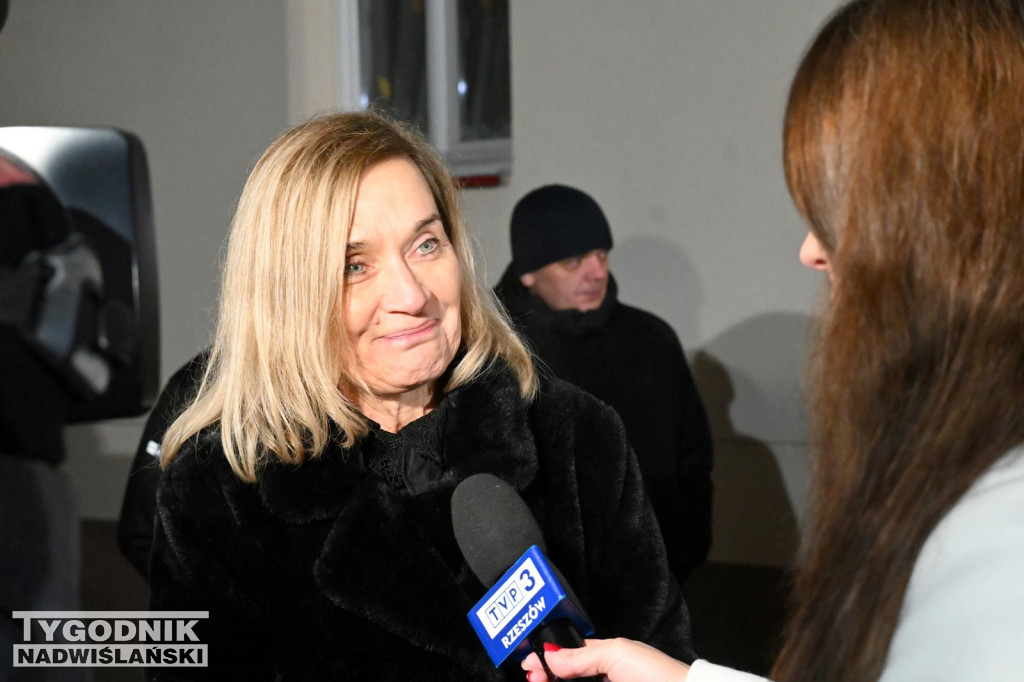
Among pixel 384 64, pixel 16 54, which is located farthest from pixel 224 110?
pixel 384 64

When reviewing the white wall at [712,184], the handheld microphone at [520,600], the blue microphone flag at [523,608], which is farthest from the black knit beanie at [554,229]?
the blue microphone flag at [523,608]

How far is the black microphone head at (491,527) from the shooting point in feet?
3.54

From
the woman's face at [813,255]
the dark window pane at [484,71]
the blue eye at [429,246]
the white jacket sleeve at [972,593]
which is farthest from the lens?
the dark window pane at [484,71]

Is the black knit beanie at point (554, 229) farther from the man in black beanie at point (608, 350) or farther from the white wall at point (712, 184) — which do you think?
the white wall at point (712, 184)

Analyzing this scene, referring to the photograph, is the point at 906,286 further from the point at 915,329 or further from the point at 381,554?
the point at 381,554

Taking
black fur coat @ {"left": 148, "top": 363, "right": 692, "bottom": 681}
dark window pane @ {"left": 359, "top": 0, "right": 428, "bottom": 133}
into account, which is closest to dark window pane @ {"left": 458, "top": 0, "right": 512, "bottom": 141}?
dark window pane @ {"left": 359, "top": 0, "right": 428, "bottom": 133}

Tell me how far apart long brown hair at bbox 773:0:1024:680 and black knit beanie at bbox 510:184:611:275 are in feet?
6.34

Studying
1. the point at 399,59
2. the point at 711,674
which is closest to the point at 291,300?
the point at 711,674

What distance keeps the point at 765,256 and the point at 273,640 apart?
2.47 m

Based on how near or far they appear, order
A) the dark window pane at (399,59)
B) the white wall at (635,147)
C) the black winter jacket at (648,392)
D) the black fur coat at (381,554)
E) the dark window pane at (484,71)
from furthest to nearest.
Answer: the dark window pane at (399,59) → the dark window pane at (484,71) → the white wall at (635,147) → the black winter jacket at (648,392) → the black fur coat at (381,554)

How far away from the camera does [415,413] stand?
1.50 meters

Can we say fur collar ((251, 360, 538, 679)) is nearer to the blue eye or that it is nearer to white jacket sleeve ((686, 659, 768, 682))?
the blue eye

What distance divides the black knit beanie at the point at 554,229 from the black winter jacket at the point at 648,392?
100 mm

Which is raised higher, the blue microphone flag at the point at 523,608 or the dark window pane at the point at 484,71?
the dark window pane at the point at 484,71
